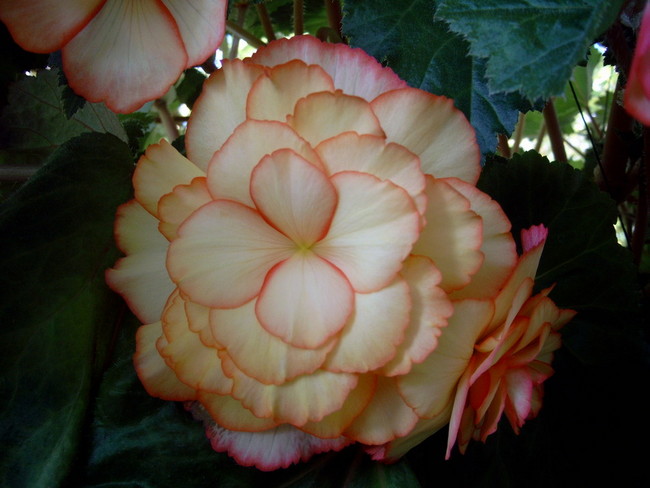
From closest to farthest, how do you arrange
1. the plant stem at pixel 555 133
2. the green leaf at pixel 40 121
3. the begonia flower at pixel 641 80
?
1. the begonia flower at pixel 641 80
2. the green leaf at pixel 40 121
3. the plant stem at pixel 555 133

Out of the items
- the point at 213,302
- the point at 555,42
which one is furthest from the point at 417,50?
the point at 213,302

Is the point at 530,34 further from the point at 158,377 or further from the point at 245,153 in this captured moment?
the point at 158,377

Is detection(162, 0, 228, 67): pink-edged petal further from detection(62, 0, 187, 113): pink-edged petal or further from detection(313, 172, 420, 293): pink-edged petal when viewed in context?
detection(313, 172, 420, 293): pink-edged petal

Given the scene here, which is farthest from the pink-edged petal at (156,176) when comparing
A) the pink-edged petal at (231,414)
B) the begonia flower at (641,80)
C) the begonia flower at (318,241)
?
the begonia flower at (641,80)

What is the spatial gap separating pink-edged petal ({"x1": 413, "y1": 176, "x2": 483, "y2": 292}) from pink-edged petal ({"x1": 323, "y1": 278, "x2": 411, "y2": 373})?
3cm

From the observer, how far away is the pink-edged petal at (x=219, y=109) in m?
0.34

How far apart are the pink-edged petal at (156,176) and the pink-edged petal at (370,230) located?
10 cm

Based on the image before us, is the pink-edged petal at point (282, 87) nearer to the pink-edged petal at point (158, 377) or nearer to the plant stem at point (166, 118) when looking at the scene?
the pink-edged petal at point (158, 377)

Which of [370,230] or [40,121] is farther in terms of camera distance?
[40,121]

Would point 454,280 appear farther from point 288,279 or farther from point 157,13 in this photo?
point 157,13

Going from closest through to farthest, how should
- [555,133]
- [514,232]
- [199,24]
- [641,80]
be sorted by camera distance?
[641,80], [199,24], [514,232], [555,133]

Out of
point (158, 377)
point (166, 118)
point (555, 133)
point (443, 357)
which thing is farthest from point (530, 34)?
point (166, 118)

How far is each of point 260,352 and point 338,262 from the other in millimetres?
61

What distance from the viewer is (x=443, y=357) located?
1.05 ft
